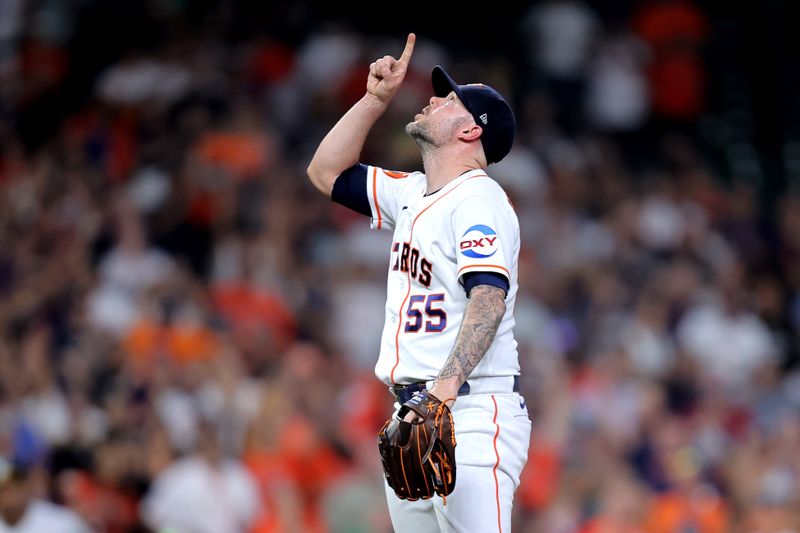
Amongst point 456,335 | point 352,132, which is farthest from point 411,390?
point 352,132

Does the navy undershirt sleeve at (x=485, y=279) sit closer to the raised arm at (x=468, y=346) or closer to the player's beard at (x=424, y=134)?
the raised arm at (x=468, y=346)

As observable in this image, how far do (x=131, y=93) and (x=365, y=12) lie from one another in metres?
2.52

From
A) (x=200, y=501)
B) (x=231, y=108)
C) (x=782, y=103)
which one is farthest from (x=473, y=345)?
(x=782, y=103)

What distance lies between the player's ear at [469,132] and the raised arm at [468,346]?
65 cm

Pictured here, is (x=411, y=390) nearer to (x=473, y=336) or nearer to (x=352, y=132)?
(x=473, y=336)

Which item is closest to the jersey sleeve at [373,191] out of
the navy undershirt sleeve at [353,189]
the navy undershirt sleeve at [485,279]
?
the navy undershirt sleeve at [353,189]

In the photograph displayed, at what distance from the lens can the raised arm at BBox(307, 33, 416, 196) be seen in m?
4.06

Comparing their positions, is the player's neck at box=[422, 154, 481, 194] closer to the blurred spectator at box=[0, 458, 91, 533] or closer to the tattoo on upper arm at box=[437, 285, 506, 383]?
the tattoo on upper arm at box=[437, 285, 506, 383]

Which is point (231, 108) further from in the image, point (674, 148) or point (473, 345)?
point (473, 345)

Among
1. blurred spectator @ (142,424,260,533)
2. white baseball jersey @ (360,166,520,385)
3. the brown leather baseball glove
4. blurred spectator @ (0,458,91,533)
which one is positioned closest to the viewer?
the brown leather baseball glove

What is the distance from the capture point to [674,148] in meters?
10.8

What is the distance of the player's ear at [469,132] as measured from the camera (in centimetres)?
380

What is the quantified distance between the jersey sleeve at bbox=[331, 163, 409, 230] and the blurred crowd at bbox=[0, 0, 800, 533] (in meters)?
2.94

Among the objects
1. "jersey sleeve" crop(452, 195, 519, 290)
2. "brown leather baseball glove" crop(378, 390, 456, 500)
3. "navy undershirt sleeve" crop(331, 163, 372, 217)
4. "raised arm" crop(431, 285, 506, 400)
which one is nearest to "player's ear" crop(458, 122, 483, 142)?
"jersey sleeve" crop(452, 195, 519, 290)
